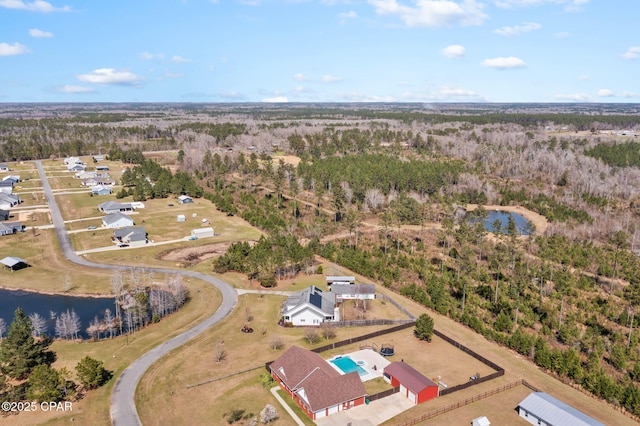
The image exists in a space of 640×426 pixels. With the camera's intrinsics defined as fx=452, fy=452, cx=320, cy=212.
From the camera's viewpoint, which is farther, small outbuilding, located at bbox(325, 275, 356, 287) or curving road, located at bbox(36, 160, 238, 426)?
small outbuilding, located at bbox(325, 275, 356, 287)

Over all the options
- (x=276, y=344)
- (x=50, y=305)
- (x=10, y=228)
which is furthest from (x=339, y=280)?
(x=10, y=228)

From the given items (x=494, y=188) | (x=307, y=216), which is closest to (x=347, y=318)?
(x=307, y=216)

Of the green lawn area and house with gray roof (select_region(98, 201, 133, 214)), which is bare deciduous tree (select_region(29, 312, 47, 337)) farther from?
house with gray roof (select_region(98, 201, 133, 214))

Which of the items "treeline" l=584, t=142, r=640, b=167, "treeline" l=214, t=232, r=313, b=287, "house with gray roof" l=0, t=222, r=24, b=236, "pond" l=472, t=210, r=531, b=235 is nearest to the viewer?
"treeline" l=214, t=232, r=313, b=287

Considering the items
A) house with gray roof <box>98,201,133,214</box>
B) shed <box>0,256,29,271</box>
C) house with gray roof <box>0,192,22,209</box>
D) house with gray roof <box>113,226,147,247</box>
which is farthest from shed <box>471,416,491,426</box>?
house with gray roof <box>0,192,22,209</box>

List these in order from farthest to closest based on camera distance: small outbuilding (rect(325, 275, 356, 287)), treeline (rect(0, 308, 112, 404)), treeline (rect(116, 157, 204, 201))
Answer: treeline (rect(116, 157, 204, 201))
small outbuilding (rect(325, 275, 356, 287))
treeline (rect(0, 308, 112, 404))

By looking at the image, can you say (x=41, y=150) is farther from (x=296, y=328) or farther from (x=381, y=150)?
(x=296, y=328)

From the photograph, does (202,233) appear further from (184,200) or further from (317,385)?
(317,385)
